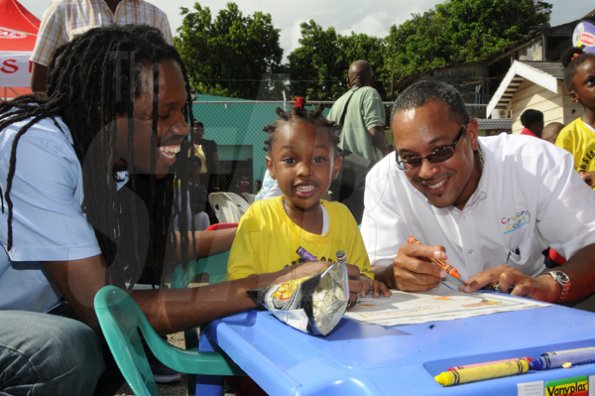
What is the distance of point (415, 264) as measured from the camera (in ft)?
5.74

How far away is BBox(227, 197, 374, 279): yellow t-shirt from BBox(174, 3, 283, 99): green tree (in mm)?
19091

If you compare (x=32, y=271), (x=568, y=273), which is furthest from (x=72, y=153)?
(x=568, y=273)

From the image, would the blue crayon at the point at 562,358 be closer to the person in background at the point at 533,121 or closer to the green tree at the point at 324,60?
the person in background at the point at 533,121

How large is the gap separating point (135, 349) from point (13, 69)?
582cm

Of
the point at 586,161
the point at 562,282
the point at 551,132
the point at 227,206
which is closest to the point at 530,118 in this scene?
the point at 551,132

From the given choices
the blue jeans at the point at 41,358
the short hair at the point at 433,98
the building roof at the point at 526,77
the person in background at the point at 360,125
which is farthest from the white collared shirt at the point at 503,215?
the building roof at the point at 526,77

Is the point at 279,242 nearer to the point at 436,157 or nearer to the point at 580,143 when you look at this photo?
the point at 436,157

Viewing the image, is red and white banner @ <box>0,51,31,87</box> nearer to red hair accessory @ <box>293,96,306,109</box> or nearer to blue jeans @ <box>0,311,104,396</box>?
red hair accessory @ <box>293,96,306,109</box>

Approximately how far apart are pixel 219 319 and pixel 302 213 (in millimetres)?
775

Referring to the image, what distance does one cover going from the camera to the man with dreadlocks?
1404 mm

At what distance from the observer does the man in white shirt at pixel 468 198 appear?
197 centimetres

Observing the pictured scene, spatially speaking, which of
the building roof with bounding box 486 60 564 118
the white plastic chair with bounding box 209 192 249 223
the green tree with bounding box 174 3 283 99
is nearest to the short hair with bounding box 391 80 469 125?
the white plastic chair with bounding box 209 192 249 223

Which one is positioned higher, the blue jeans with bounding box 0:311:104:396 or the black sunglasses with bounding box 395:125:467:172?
the black sunglasses with bounding box 395:125:467:172

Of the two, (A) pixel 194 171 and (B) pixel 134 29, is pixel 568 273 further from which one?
(B) pixel 134 29
